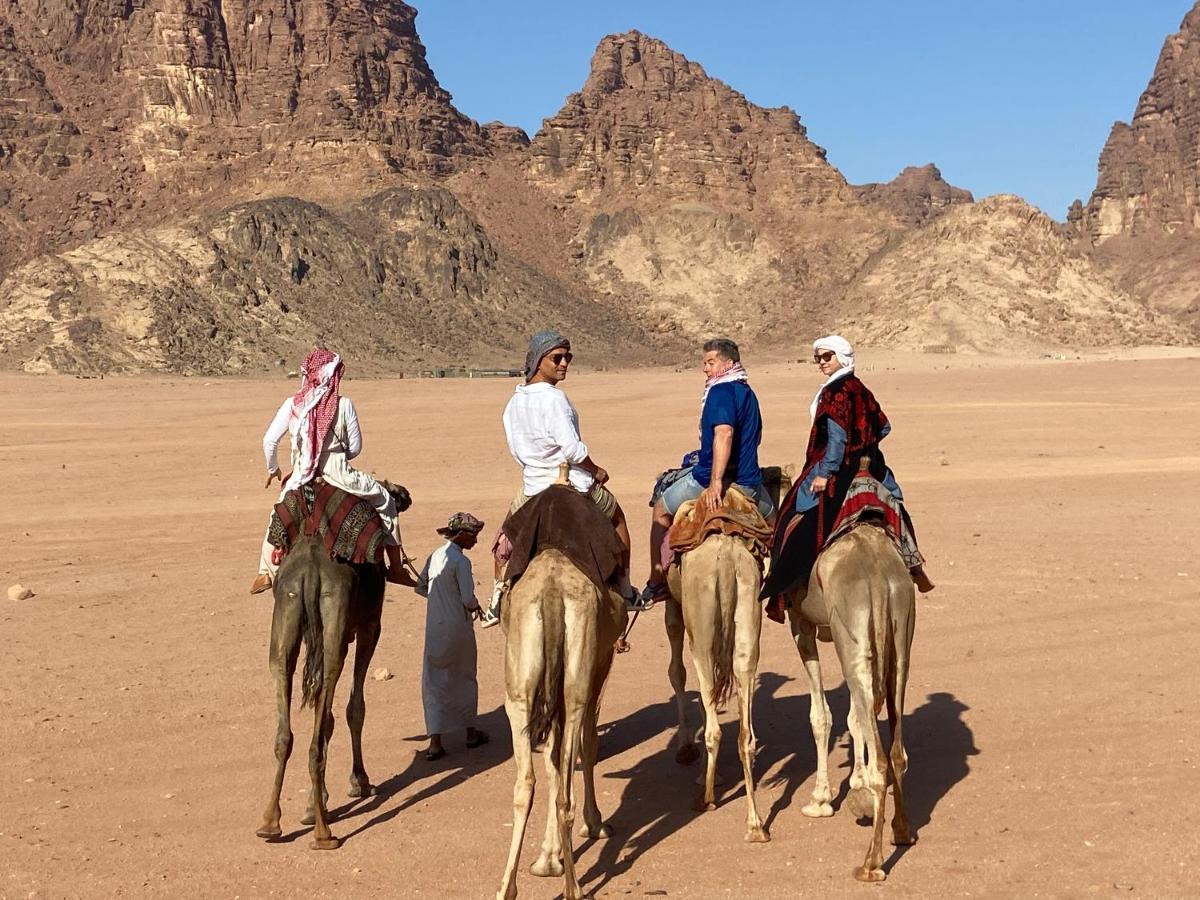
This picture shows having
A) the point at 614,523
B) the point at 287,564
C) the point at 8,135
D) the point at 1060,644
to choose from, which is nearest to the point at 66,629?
the point at 287,564

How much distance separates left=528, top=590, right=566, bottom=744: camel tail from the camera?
6902 mm

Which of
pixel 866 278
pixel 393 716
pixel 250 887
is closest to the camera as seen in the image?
pixel 250 887

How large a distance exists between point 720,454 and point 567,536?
A: 1.64 m

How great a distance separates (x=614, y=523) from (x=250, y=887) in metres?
2.89

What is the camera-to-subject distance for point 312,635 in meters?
7.83

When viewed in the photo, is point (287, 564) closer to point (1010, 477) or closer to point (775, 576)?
point (775, 576)

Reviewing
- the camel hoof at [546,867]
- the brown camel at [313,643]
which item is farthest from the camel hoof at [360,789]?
the camel hoof at [546,867]

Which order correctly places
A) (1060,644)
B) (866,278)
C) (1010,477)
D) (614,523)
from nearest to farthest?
(614,523) < (1060,644) < (1010,477) < (866,278)

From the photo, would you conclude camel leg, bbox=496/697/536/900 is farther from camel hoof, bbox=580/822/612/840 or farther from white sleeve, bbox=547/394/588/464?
white sleeve, bbox=547/394/588/464

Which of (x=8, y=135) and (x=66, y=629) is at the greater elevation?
(x=8, y=135)

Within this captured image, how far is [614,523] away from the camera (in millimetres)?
7805

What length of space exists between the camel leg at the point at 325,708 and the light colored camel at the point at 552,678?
1240 mm

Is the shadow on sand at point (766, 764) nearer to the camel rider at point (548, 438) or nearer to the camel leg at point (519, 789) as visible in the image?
the camel leg at point (519, 789)

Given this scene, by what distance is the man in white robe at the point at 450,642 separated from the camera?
9.71m
